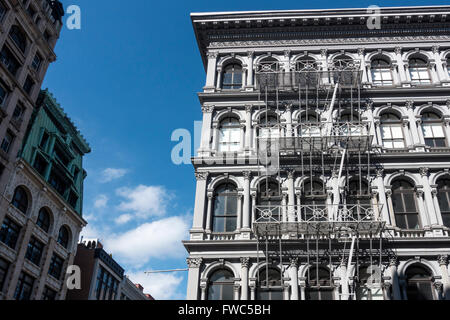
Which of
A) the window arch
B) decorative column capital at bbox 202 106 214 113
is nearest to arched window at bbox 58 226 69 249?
the window arch

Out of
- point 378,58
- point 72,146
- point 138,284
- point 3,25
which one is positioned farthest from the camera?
point 138,284

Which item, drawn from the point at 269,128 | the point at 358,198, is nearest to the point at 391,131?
the point at 358,198

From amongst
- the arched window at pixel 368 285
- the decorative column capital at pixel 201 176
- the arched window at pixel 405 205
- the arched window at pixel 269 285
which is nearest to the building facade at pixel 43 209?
the decorative column capital at pixel 201 176

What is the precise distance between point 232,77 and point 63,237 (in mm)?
27794

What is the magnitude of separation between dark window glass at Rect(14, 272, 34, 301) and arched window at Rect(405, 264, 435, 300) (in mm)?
30886

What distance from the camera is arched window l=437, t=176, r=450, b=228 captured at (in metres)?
21.8

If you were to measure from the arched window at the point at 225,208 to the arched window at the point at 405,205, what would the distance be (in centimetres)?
791

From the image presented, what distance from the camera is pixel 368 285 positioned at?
2022 centimetres

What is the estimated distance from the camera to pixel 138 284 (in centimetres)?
7194

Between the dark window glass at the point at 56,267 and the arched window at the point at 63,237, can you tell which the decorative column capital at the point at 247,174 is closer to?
the dark window glass at the point at 56,267

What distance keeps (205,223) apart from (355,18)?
16144mm

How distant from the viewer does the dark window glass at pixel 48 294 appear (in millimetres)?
41284
